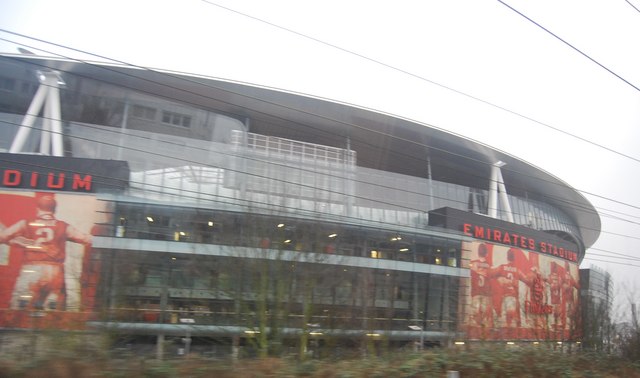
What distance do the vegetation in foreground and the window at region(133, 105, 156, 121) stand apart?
35.3 metres

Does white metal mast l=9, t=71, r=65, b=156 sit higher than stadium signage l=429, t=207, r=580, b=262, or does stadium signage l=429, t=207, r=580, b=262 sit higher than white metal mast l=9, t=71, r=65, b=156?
white metal mast l=9, t=71, r=65, b=156

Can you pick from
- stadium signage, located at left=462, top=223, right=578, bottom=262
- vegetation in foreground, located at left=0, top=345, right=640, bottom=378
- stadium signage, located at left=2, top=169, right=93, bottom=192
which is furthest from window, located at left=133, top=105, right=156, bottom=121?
vegetation in foreground, located at left=0, top=345, right=640, bottom=378

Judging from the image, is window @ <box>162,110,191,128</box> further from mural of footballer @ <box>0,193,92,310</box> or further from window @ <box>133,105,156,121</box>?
mural of footballer @ <box>0,193,92,310</box>

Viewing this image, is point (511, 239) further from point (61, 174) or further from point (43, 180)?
Answer: point (43, 180)

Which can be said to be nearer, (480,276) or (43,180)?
(43,180)

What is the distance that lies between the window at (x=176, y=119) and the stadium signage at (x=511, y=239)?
2631 cm

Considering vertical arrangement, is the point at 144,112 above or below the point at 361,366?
above

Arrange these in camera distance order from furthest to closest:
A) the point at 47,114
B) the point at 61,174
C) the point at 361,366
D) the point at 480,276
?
the point at 480,276 → the point at 47,114 → the point at 61,174 → the point at 361,366

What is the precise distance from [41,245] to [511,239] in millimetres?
40937

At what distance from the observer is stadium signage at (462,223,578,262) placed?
4619 centimetres

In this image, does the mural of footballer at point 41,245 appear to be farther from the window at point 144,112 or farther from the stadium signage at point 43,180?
the window at point 144,112

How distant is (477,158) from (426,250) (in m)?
15.8

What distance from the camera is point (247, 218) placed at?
23.7 meters

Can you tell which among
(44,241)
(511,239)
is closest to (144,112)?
(44,241)
